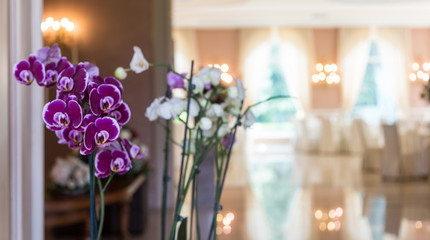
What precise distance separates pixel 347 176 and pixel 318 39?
613 centimetres

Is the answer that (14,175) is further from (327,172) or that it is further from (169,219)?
(327,172)

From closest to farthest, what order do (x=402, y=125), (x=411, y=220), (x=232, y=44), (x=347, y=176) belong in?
(x=411, y=220) < (x=347, y=176) < (x=402, y=125) < (x=232, y=44)

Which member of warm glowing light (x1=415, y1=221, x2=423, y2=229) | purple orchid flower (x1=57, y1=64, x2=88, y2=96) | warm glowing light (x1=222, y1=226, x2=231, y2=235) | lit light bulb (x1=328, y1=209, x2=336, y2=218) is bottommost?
warm glowing light (x1=222, y1=226, x2=231, y2=235)

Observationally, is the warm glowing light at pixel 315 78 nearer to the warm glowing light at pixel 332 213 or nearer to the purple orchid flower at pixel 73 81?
the warm glowing light at pixel 332 213

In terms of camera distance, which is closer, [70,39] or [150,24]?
[70,39]

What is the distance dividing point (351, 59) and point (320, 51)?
0.76 metres

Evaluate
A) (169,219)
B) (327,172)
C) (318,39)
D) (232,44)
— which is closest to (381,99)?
(318,39)

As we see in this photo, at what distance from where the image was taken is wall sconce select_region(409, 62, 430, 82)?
15.0m

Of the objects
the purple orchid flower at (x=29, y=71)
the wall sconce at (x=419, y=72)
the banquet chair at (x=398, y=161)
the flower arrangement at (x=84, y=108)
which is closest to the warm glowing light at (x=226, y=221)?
the banquet chair at (x=398, y=161)

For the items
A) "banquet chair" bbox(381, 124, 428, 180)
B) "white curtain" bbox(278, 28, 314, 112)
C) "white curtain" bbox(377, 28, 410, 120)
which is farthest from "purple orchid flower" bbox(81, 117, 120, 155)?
"white curtain" bbox(377, 28, 410, 120)

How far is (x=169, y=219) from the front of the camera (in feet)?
18.5

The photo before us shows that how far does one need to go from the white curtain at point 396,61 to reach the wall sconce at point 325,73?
1.28 metres

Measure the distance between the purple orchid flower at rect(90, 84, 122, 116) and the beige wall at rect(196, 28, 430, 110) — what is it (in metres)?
13.7

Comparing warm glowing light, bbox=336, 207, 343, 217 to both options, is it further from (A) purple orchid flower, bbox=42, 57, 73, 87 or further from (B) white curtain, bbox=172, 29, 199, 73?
(B) white curtain, bbox=172, 29, 199, 73
